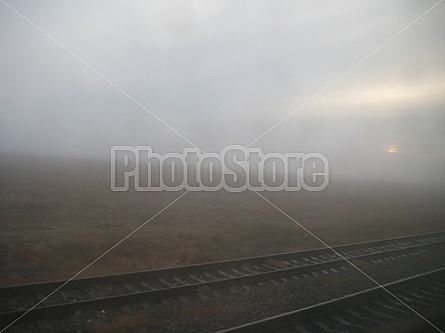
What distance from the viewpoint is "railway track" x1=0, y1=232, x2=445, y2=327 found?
6.19 metres

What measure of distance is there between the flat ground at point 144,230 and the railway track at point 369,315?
15.0 ft

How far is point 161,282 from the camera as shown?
7.92m

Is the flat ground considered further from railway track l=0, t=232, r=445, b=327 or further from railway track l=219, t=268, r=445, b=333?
railway track l=219, t=268, r=445, b=333

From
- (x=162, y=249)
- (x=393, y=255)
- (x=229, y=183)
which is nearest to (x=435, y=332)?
(x=393, y=255)

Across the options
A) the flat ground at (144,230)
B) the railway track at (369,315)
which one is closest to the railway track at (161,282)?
the flat ground at (144,230)

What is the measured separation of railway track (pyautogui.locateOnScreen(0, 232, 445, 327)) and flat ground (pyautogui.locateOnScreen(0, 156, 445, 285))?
3.52 feet

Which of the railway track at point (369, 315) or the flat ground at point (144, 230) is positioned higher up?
the flat ground at point (144, 230)

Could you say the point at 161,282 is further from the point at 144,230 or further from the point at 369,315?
the point at 144,230

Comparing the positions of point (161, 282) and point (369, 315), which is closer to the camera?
point (369, 315)

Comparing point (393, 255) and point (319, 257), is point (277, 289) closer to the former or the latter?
point (319, 257)

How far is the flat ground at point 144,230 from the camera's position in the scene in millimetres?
9531

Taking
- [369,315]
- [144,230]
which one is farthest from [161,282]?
[144,230]

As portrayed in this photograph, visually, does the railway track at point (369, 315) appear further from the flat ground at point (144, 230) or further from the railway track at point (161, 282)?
the flat ground at point (144, 230)

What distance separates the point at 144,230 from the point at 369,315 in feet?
33.1
